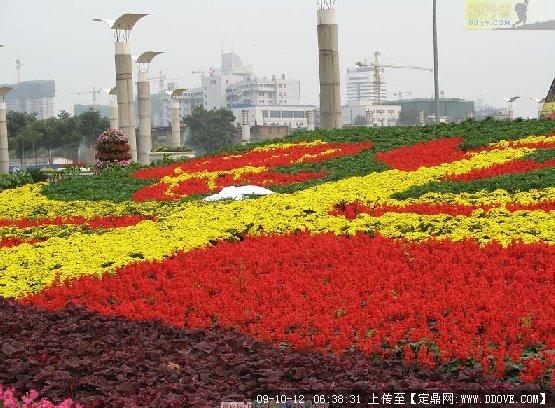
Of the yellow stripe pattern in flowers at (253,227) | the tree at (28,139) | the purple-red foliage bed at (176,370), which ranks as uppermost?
the tree at (28,139)

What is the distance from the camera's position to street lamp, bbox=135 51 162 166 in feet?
114

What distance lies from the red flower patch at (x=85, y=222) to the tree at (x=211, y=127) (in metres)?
60.7

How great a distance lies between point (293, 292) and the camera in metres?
6.86

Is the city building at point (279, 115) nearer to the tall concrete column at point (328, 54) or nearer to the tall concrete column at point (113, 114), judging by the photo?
the tall concrete column at point (113, 114)

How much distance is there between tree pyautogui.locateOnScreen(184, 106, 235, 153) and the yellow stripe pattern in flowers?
61423 millimetres

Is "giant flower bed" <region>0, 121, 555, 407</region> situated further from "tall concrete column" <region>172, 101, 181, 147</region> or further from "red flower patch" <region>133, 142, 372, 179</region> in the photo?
"tall concrete column" <region>172, 101, 181, 147</region>

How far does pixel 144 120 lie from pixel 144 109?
4.15 ft

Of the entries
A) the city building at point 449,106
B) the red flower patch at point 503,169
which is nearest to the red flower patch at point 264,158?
the red flower patch at point 503,169

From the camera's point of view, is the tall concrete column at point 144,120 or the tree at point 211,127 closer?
the tall concrete column at point 144,120

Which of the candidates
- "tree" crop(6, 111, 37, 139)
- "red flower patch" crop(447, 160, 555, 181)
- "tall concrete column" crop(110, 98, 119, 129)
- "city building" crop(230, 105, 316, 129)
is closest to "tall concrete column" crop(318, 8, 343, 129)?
"red flower patch" crop(447, 160, 555, 181)

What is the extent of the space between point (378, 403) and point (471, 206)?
615 cm

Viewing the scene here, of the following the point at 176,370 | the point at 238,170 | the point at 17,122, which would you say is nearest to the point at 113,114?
the point at 17,122

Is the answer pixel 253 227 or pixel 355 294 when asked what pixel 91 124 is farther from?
pixel 355 294

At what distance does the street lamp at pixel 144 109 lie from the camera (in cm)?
3478
